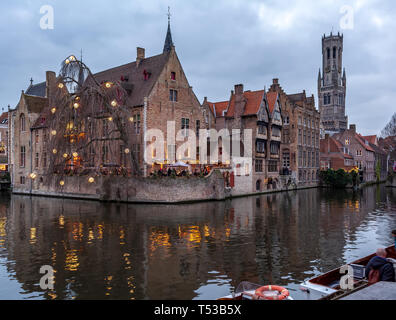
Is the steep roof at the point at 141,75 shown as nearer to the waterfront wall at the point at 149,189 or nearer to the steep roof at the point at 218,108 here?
the waterfront wall at the point at 149,189

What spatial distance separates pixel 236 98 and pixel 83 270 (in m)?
38.5

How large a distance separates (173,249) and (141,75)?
2910 cm

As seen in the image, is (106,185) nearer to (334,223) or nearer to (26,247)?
(26,247)

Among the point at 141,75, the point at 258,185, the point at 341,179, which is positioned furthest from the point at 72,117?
the point at 341,179

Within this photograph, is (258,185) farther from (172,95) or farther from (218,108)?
(172,95)

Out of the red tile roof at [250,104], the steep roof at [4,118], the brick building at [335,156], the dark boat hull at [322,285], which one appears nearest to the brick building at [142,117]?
the red tile roof at [250,104]

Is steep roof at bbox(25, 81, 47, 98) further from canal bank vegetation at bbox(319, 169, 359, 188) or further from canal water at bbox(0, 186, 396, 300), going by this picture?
canal bank vegetation at bbox(319, 169, 359, 188)

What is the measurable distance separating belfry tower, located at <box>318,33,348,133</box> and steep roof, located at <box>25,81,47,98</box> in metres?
106

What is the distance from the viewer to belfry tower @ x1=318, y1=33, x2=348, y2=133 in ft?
452

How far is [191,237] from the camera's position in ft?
58.3

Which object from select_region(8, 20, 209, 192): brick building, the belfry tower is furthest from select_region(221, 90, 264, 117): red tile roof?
the belfry tower

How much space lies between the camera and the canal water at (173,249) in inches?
419

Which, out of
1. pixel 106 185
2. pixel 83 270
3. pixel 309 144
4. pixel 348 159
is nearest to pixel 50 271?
pixel 83 270

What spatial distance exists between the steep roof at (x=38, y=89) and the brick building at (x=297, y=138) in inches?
1368
